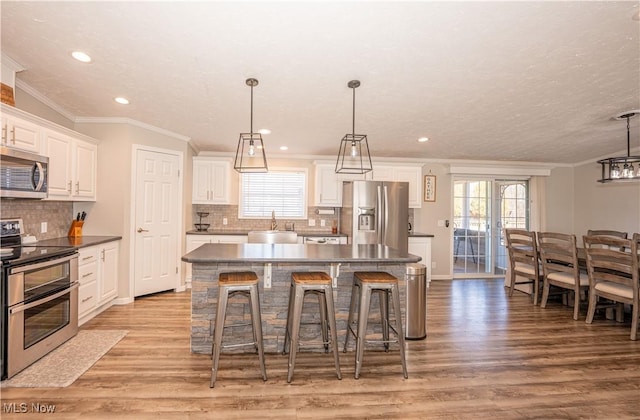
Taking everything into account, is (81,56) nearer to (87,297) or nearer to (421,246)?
(87,297)

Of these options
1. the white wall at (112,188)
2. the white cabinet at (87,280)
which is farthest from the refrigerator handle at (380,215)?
the white cabinet at (87,280)

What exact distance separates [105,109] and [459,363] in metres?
4.56

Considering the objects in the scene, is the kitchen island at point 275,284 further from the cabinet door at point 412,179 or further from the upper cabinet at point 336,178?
the cabinet door at point 412,179

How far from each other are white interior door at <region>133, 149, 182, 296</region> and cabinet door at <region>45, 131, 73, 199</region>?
2.69 feet

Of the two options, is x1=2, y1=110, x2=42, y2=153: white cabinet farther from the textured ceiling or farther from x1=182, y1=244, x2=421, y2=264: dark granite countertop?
x1=182, y1=244, x2=421, y2=264: dark granite countertop

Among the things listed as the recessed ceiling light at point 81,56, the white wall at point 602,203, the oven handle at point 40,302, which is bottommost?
the oven handle at point 40,302

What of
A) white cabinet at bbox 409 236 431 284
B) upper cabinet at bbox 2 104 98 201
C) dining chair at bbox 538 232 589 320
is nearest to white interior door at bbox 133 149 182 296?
upper cabinet at bbox 2 104 98 201

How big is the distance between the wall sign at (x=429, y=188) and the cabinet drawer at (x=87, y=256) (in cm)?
512

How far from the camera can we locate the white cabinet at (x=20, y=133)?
8.66 ft

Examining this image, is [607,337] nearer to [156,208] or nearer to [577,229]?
[577,229]

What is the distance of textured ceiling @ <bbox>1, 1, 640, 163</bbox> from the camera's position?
216 centimetres

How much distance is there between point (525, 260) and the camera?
188 inches

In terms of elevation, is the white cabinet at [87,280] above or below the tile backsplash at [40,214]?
below

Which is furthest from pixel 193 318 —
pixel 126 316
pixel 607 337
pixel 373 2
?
pixel 607 337
